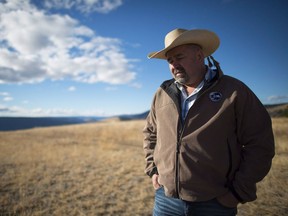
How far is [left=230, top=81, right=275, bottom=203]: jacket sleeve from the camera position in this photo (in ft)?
6.69

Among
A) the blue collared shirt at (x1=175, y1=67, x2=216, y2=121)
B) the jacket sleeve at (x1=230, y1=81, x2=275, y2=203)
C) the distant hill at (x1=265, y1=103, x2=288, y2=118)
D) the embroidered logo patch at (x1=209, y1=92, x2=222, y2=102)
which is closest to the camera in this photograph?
the jacket sleeve at (x1=230, y1=81, x2=275, y2=203)

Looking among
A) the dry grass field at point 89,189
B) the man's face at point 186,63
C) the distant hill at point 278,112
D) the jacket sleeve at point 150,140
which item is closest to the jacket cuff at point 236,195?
the jacket sleeve at point 150,140

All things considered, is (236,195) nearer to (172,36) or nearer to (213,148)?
(213,148)

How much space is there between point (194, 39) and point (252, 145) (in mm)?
1280

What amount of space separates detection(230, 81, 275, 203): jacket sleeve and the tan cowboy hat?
818mm

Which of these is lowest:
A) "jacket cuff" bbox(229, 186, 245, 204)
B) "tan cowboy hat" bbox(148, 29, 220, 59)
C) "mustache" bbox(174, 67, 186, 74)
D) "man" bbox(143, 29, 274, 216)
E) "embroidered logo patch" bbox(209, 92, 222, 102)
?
"jacket cuff" bbox(229, 186, 245, 204)

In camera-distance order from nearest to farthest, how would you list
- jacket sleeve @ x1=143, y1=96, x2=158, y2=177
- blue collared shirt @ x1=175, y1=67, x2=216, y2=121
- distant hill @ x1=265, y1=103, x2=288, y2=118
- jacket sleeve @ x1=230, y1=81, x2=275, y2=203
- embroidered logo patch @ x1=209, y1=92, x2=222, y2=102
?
jacket sleeve @ x1=230, y1=81, x2=275, y2=203 → embroidered logo patch @ x1=209, y1=92, x2=222, y2=102 → blue collared shirt @ x1=175, y1=67, x2=216, y2=121 → jacket sleeve @ x1=143, y1=96, x2=158, y2=177 → distant hill @ x1=265, y1=103, x2=288, y2=118

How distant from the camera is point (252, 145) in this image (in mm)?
2078

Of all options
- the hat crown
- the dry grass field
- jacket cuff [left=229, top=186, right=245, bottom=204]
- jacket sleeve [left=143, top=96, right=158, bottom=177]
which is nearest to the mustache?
the hat crown

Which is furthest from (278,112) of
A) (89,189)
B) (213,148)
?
(213,148)

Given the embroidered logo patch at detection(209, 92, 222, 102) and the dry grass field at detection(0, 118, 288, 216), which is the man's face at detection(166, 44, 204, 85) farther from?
the dry grass field at detection(0, 118, 288, 216)

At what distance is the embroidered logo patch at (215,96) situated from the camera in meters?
2.18

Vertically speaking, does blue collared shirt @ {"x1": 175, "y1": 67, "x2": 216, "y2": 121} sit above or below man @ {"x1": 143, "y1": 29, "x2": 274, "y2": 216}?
above

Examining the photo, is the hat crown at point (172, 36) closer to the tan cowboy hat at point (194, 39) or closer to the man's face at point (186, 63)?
the tan cowboy hat at point (194, 39)
